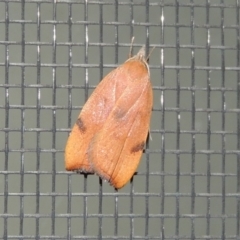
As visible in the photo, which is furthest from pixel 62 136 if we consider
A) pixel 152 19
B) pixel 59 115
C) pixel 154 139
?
pixel 152 19

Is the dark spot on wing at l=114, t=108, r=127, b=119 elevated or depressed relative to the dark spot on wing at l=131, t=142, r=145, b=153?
elevated

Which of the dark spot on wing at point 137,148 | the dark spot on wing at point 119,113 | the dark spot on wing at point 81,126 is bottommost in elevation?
the dark spot on wing at point 137,148

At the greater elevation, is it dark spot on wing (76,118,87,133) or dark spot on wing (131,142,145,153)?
dark spot on wing (76,118,87,133)

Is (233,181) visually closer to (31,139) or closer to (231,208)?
(231,208)

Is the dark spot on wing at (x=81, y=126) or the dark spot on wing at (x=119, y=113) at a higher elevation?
the dark spot on wing at (x=119, y=113)

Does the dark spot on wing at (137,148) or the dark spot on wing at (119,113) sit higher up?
the dark spot on wing at (119,113)

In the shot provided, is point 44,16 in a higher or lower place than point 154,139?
→ higher

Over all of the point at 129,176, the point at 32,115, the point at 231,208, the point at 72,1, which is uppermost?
the point at 72,1

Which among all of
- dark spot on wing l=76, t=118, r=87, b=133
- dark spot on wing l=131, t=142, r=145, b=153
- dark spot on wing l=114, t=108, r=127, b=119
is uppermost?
dark spot on wing l=114, t=108, r=127, b=119
